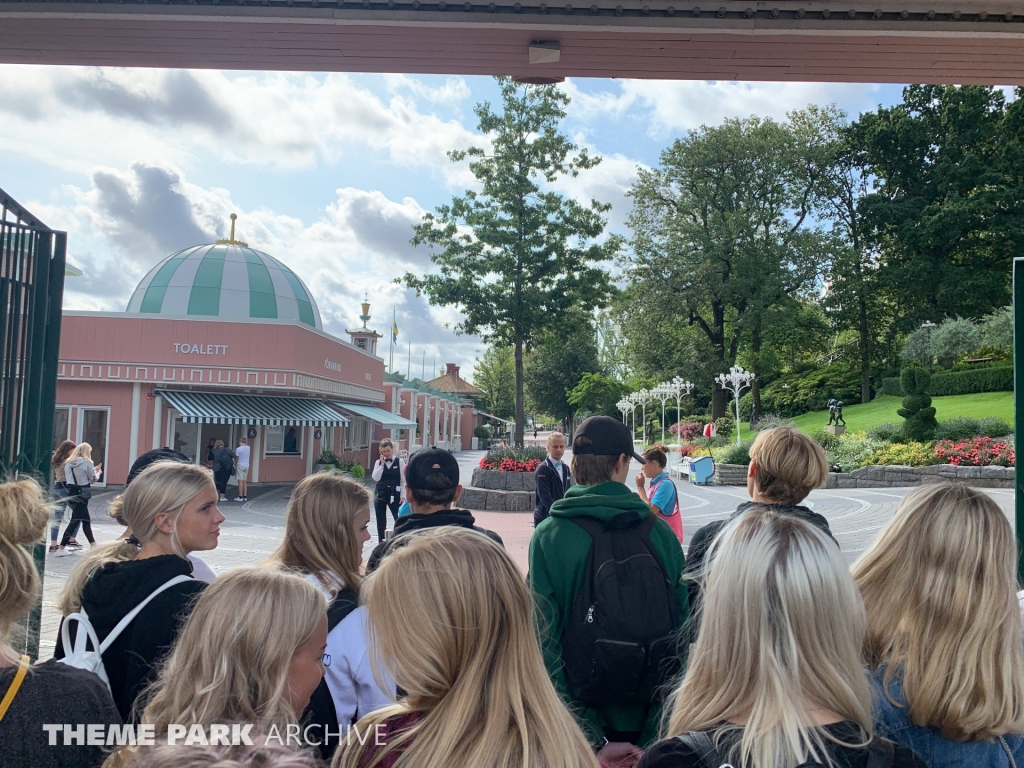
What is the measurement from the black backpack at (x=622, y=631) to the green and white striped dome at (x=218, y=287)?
24549mm

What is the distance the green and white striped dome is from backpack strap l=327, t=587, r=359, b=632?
2444cm

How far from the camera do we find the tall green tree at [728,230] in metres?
Result: 39.8

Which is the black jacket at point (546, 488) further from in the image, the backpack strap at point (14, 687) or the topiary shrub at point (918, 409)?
the topiary shrub at point (918, 409)

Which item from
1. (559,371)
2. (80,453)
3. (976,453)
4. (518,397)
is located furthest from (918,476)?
(559,371)

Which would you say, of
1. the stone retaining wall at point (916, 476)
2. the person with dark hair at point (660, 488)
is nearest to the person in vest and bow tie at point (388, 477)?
the person with dark hair at point (660, 488)

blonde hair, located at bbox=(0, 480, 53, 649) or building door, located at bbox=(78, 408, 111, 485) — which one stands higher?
building door, located at bbox=(78, 408, 111, 485)

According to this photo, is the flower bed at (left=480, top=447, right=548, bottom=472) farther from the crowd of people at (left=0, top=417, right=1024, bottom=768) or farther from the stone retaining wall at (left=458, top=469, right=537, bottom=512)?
the crowd of people at (left=0, top=417, right=1024, bottom=768)

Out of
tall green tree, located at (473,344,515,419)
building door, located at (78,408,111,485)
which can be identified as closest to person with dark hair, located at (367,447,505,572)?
building door, located at (78,408,111,485)

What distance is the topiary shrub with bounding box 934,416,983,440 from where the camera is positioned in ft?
71.8

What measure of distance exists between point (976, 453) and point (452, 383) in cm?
6747

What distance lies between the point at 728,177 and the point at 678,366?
35.7 ft

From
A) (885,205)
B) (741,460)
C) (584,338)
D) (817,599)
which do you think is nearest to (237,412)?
(741,460)

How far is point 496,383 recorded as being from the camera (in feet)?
284

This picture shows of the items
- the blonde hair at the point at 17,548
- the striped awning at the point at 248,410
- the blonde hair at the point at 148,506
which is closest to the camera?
the blonde hair at the point at 17,548
